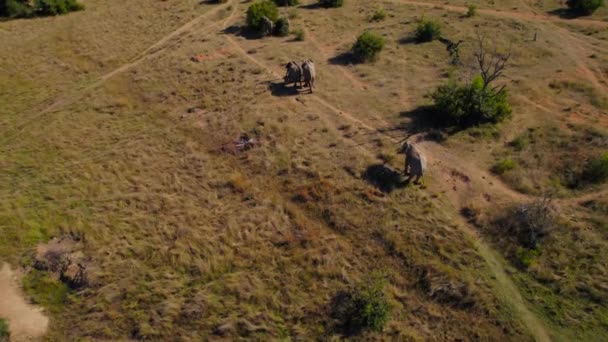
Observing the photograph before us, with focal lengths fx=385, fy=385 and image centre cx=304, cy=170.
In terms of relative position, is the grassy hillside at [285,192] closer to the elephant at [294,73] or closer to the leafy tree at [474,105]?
the leafy tree at [474,105]

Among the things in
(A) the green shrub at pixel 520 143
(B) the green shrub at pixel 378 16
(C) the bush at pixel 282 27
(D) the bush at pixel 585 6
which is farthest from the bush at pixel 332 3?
(A) the green shrub at pixel 520 143

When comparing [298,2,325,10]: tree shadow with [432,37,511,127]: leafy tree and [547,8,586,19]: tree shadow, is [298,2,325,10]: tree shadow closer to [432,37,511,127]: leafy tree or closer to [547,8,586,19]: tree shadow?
[547,8,586,19]: tree shadow

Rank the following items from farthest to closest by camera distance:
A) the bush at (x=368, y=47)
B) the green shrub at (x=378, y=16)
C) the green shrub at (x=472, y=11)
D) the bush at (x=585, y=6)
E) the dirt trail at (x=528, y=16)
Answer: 1. the green shrub at (x=378, y=16)
2. the green shrub at (x=472, y=11)
3. the bush at (x=585, y=6)
4. the dirt trail at (x=528, y=16)
5. the bush at (x=368, y=47)

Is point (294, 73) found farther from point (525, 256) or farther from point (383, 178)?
point (525, 256)

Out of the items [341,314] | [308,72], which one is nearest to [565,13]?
[308,72]

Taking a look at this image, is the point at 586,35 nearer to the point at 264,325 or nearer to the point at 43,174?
the point at 264,325

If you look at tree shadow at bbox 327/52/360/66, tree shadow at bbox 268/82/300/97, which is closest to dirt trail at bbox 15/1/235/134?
tree shadow at bbox 268/82/300/97
